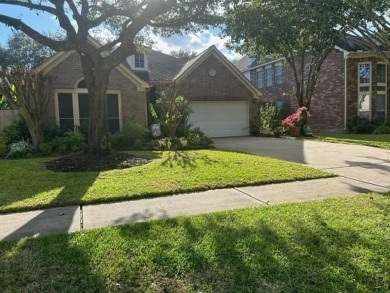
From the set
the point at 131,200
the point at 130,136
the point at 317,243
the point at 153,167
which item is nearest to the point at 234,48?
the point at 130,136

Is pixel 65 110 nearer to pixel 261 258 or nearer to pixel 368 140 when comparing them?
pixel 261 258

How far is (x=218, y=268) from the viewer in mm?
3260

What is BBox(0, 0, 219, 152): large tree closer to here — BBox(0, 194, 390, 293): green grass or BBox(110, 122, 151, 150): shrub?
BBox(110, 122, 151, 150): shrub

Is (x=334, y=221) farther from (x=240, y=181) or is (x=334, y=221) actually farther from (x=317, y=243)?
(x=240, y=181)

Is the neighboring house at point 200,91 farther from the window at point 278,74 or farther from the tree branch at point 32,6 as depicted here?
the window at point 278,74

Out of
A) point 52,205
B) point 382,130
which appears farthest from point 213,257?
point 382,130

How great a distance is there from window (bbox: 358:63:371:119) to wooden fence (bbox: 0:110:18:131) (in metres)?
→ 20.8

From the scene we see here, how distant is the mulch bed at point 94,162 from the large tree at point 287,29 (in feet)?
20.6

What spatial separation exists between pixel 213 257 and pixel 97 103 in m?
7.53

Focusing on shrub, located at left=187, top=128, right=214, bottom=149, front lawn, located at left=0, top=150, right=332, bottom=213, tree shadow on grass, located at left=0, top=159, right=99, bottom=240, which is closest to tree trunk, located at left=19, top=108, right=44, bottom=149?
front lawn, located at left=0, top=150, right=332, bottom=213

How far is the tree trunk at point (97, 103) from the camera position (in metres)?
9.88

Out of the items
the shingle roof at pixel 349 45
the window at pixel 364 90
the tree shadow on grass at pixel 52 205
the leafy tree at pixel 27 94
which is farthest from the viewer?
the window at pixel 364 90

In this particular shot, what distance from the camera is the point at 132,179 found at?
719cm

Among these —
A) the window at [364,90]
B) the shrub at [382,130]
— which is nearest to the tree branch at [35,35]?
the shrub at [382,130]
